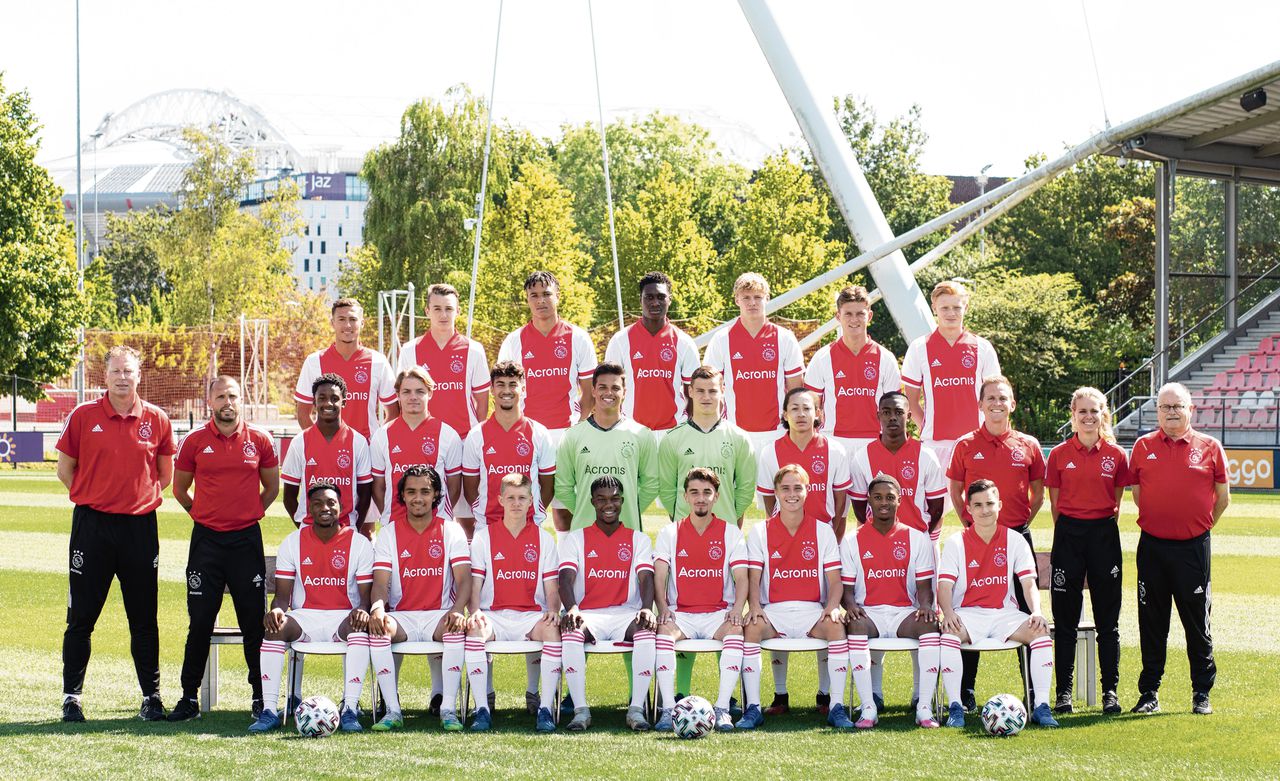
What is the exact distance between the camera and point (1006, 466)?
7910 millimetres

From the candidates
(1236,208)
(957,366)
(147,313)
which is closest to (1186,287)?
(1236,208)

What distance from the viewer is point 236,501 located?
7574 mm

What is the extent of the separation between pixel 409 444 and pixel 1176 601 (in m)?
4.59

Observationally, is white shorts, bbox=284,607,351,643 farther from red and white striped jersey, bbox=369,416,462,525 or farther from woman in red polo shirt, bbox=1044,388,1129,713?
woman in red polo shirt, bbox=1044,388,1129,713

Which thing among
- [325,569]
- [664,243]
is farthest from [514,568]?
[664,243]

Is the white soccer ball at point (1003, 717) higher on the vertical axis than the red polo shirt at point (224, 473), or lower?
lower

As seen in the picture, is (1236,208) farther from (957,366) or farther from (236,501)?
(236,501)

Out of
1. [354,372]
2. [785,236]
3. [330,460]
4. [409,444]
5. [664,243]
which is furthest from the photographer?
[664,243]

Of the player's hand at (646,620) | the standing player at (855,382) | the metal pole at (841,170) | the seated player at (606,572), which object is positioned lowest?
the player's hand at (646,620)

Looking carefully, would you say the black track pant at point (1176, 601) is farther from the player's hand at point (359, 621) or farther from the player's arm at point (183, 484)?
the player's arm at point (183, 484)

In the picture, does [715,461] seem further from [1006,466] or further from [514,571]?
[1006,466]

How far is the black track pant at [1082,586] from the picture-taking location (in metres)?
7.61

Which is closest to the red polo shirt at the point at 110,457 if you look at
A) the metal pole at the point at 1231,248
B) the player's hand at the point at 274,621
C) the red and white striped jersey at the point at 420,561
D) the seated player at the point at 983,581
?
the player's hand at the point at 274,621

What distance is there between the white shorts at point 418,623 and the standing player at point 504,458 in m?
0.85
